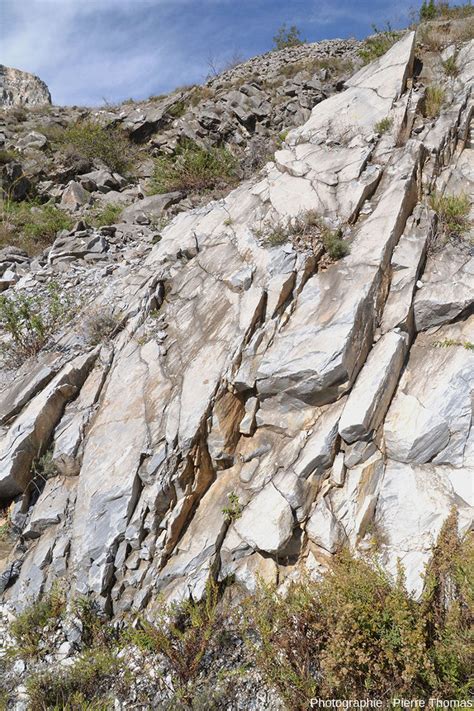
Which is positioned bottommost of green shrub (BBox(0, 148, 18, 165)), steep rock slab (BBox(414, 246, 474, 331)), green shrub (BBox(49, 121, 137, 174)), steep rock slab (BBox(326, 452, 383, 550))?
steep rock slab (BBox(326, 452, 383, 550))

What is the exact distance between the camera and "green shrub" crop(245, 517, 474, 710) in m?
2.93

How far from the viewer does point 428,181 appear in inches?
234

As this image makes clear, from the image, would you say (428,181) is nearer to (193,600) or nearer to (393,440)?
(393,440)

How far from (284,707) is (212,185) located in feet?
32.9

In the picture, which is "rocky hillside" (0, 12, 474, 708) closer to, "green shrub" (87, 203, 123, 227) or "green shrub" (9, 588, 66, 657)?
"green shrub" (9, 588, 66, 657)

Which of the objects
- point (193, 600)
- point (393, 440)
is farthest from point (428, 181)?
point (193, 600)

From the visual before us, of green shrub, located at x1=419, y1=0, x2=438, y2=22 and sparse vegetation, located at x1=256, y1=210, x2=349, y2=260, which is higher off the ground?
green shrub, located at x1=419, y1=0, x2=438, y2=22

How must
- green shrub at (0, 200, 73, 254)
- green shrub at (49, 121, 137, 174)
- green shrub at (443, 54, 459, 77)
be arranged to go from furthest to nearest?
green shrub at (49, 121, 137, 174) < green shrub at (0, 200, 73, 254) < green shrub at (443, 54, 459, 77)

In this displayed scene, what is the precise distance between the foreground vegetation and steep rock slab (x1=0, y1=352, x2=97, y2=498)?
1491 millimetres

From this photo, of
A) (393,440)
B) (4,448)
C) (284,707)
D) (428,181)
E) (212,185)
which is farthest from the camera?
(212,185)

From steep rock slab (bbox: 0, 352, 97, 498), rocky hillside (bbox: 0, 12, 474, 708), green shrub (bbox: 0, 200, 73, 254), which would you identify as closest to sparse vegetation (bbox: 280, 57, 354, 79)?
rocky hillside (bbox: 0, 12, 474, 708)

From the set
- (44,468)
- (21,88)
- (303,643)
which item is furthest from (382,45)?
(21,88)

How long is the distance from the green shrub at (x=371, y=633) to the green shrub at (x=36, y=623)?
1857 mm

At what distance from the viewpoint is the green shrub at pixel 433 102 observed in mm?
6883
